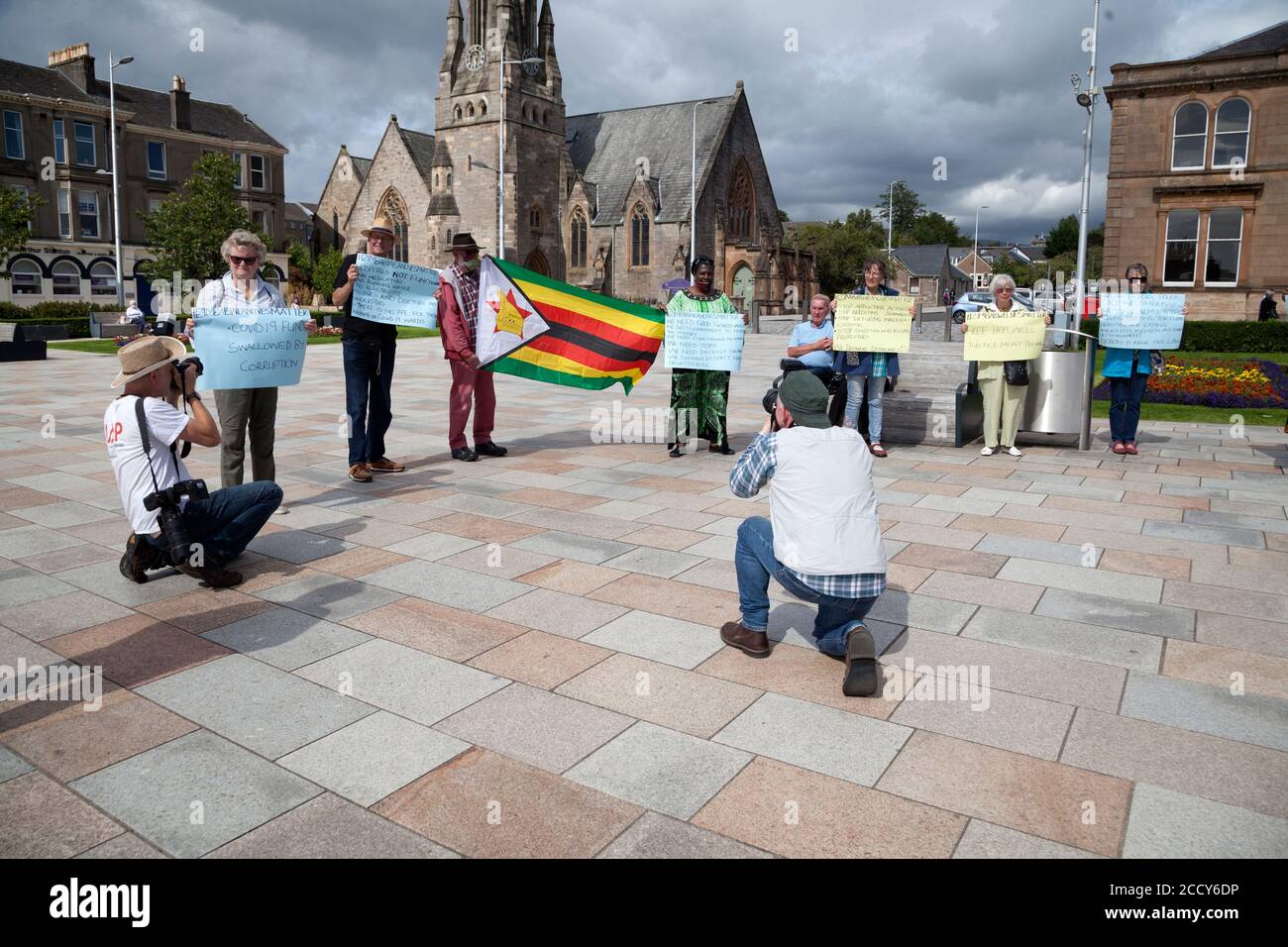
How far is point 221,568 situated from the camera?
5922 mm

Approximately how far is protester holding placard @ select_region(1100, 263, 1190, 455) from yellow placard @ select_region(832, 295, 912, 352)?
7.93ft

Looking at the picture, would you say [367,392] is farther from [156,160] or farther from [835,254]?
[835,254]

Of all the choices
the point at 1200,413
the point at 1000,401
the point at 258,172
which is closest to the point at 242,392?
the point at 1000,401

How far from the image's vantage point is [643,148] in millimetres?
67812

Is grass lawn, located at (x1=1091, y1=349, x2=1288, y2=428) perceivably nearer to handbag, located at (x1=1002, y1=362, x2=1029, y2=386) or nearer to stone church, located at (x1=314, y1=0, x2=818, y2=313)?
handbag, located at (x1=1002, y1=362, x2=1029, y2=386)

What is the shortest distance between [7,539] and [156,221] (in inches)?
1789

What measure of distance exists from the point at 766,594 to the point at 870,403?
22.4ft

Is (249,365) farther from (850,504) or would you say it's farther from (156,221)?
(156,221)

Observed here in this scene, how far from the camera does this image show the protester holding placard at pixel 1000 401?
10891mm

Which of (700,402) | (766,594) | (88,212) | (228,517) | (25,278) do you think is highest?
(88,212)

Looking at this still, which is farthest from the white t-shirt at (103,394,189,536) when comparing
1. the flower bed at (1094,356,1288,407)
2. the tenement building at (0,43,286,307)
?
the tenement building at (0,43,286,307)

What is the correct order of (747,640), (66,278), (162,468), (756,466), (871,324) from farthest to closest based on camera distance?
(66,278)
(871,324)
(162,468)
(747,640)
(756,466)

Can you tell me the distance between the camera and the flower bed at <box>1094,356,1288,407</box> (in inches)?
616
